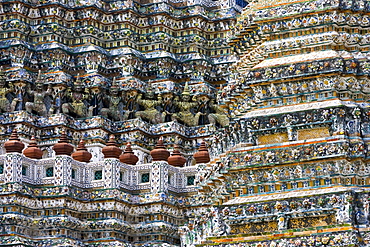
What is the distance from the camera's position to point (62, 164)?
4172 centimetres

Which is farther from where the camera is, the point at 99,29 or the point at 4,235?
the point at 99,29

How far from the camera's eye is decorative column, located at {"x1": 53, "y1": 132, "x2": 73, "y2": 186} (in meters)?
41.7

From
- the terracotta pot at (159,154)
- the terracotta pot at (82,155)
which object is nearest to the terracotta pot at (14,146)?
the terracotta pot at (82,155)

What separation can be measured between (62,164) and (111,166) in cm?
156

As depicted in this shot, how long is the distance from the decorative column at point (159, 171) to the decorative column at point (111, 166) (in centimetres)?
114

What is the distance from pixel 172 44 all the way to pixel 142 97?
2695mm

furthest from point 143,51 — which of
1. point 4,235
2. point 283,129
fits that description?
point 283,129

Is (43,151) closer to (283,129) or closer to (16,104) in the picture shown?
(16,104)

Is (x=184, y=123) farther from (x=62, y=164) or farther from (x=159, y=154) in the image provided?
(x=62, y=164)

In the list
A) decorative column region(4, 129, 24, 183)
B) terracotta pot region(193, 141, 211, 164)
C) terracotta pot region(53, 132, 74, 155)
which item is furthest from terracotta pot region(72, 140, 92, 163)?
terracotta pot region(193, 141, 211, 164)

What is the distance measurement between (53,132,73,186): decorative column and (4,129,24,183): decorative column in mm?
1068

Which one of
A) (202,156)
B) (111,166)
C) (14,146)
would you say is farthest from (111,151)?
(14,146)

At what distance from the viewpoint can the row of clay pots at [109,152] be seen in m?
41.9

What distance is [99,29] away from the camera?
4978 cm
